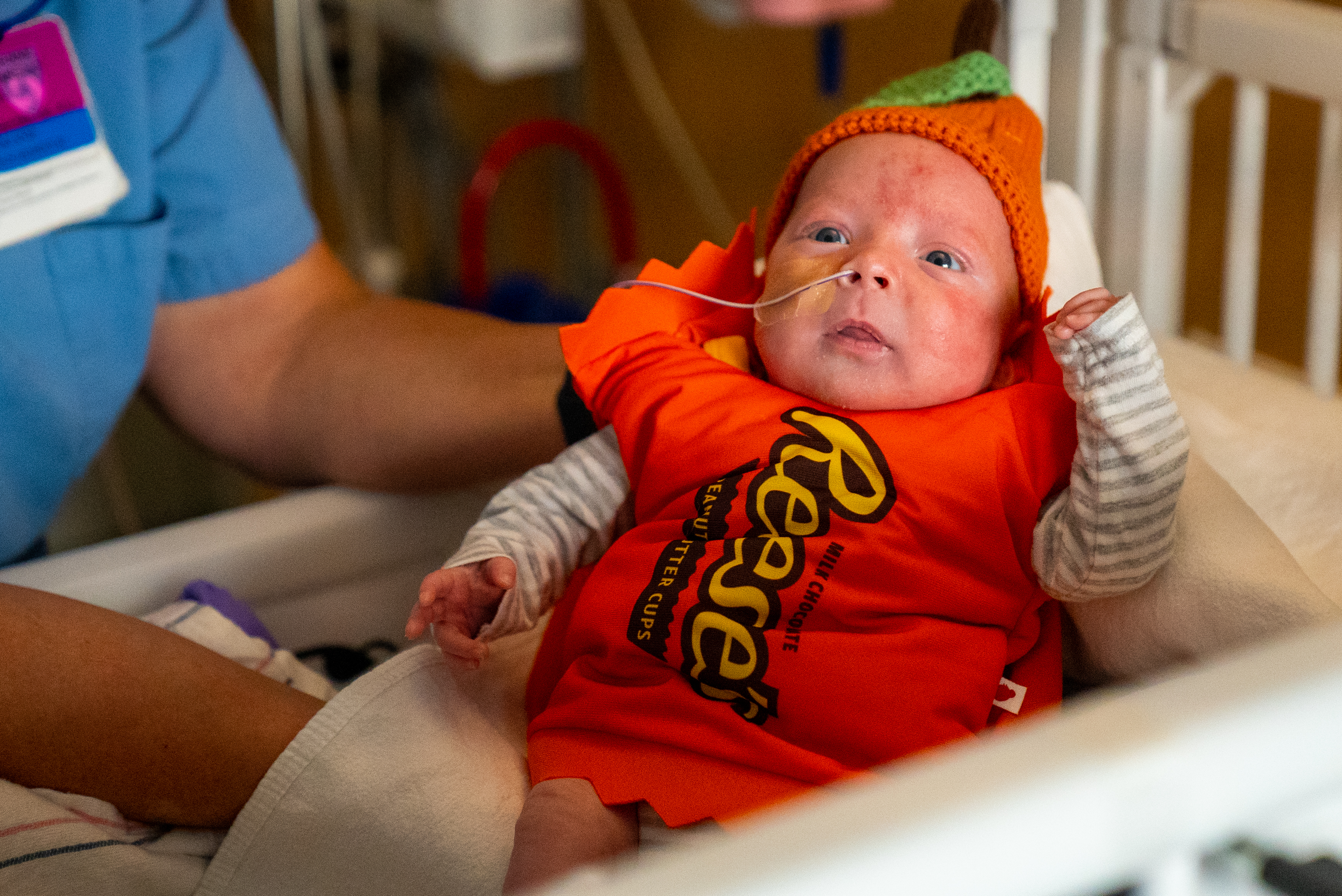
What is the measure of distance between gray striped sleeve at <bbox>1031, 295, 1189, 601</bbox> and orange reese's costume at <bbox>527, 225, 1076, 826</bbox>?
35 mm

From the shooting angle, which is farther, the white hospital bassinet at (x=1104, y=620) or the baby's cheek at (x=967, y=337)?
the baby's cheek at (x=967, y=337)

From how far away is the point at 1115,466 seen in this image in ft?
2.05

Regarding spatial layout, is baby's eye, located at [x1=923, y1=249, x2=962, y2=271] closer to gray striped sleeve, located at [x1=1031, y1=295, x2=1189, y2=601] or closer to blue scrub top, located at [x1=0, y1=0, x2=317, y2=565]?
gray striped sleeve, located at [x1=1031, y1=295, x2=1189, y2=601]

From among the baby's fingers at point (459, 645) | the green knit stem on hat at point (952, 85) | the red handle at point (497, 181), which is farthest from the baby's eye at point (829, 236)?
the red handle at point (497, 181)

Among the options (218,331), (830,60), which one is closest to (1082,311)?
(218,331)

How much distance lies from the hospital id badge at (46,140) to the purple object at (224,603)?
27cm

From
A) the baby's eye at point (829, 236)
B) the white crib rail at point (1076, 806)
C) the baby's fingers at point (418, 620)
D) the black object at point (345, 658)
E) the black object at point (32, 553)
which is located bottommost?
the black object at point (345, 658)

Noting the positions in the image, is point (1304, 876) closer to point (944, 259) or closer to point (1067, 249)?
point (944, 259)

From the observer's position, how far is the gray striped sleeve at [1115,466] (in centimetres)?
60

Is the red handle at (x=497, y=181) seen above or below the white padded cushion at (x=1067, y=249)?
below

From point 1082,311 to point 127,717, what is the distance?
1.79 feet

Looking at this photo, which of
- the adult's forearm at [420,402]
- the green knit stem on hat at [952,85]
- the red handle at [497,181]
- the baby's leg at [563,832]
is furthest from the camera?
the red handle at [497,181]

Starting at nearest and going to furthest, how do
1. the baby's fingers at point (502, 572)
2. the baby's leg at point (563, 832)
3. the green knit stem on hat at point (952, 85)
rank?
the baby's leg at point (563, 832) < the baby's fingers at point (502, 572) < the green knit stem on hat at point (952, 85)

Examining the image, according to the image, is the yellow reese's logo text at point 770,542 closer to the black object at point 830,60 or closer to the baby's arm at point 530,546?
the baby's arm at point 530,546
